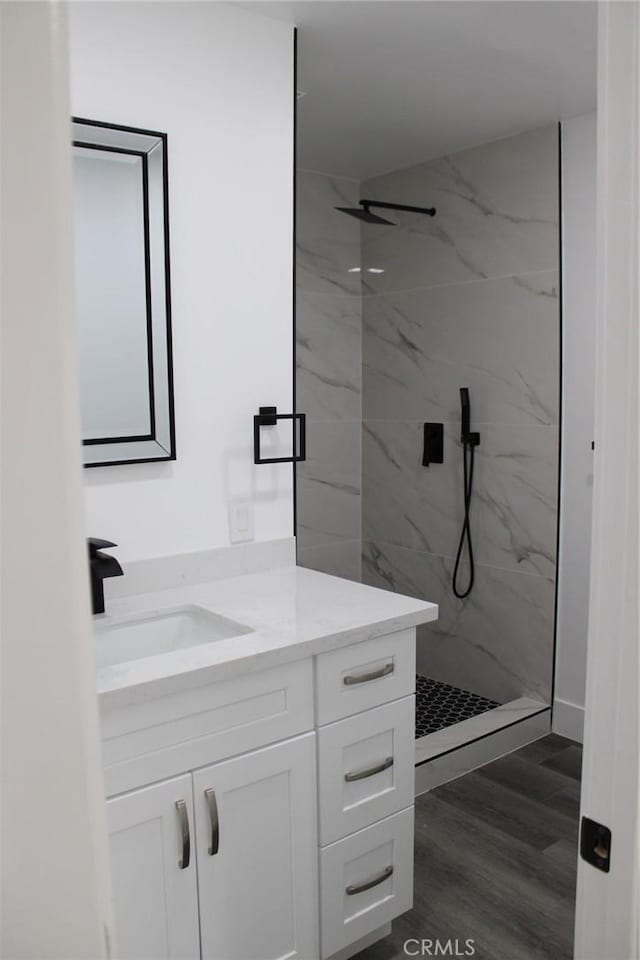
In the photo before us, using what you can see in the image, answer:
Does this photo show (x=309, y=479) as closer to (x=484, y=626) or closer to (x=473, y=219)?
(x=484, y=626)

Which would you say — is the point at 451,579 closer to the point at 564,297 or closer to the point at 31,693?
the point at 564,297

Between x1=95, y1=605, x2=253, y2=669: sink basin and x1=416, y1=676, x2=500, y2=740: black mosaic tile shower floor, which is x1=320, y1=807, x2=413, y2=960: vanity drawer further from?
x1=416, y1=676, x2=500, y2=740: black mosaic tile shower floor

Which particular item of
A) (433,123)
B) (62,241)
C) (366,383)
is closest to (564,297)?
(433,123)

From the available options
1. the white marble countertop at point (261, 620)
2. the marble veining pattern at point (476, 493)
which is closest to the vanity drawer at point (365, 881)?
the white marble countertop at point (261, 620)

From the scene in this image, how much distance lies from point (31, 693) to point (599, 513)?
59cm

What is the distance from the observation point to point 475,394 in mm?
3570

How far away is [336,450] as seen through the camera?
13.1 feet

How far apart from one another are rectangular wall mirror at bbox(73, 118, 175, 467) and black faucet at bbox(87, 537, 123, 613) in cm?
24

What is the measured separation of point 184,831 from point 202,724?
0.21m

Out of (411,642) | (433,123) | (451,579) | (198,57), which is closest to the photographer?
(411,642)

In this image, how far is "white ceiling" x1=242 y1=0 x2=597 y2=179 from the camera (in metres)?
2.19

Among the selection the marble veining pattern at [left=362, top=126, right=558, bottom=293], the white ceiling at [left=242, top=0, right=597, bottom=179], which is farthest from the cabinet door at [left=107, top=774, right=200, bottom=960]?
the marble veining pattern at [left=362, top=126, right=558, bottom=293]

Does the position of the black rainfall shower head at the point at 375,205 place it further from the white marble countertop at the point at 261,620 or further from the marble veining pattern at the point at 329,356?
the white marble countertop at the point at 261,620

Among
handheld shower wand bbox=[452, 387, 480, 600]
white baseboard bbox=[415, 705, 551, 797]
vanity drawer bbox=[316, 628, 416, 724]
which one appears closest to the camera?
vanity drawer bbox=[316, 628, 416, 724]
